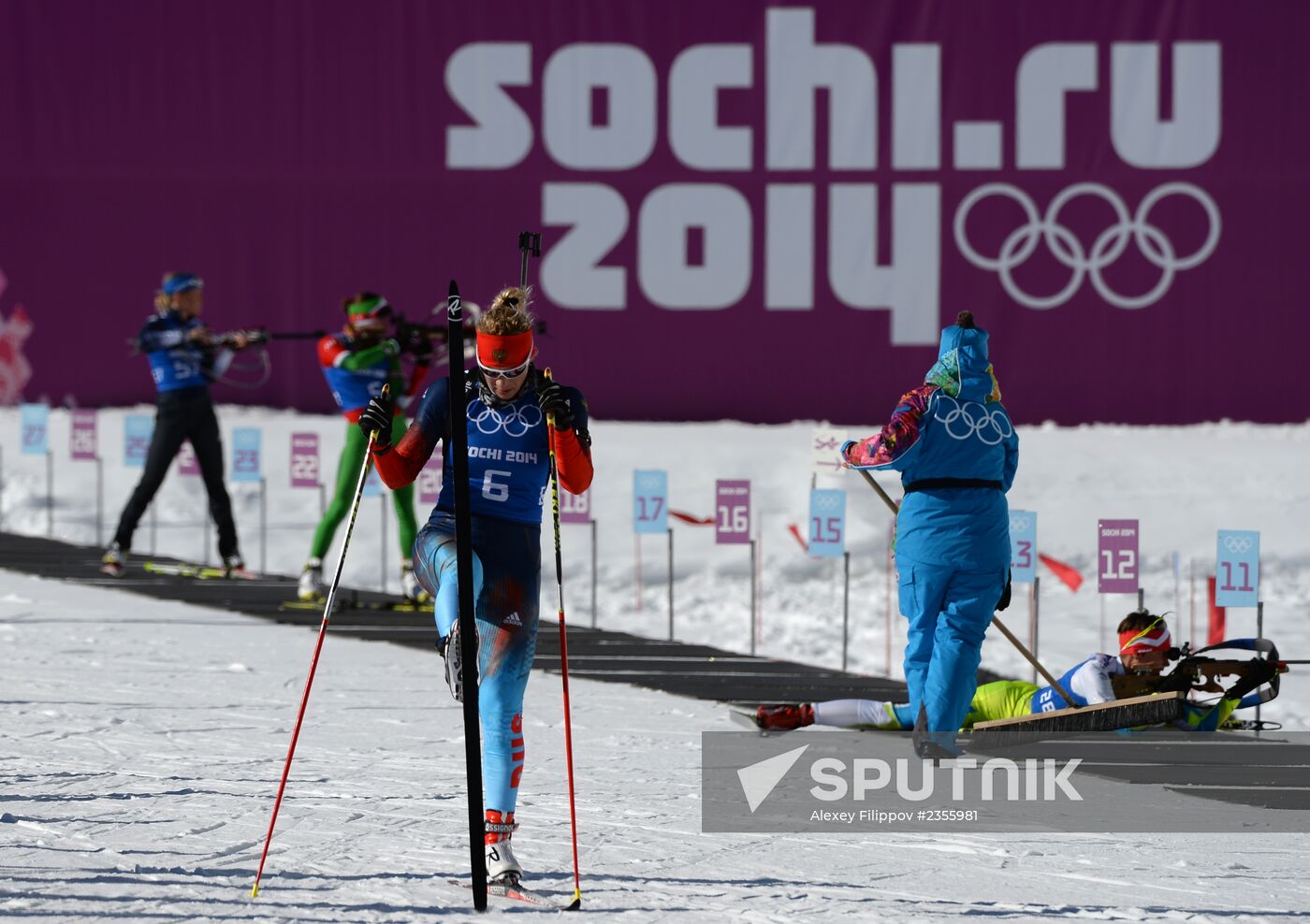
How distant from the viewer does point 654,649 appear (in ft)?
30.6

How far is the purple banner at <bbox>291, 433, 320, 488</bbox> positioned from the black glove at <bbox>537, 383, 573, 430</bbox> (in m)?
6.38

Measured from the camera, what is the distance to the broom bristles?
21.9ft

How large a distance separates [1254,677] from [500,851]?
341 centimetres

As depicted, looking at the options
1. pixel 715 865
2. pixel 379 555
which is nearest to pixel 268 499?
pixel 379 555

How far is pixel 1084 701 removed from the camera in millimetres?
6832

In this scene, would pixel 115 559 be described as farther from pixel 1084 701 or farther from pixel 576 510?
pixel 1084 701

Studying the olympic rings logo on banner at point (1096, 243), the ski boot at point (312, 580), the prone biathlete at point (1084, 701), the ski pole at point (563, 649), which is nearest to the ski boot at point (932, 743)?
the prone biathlete at point (1084, 701)

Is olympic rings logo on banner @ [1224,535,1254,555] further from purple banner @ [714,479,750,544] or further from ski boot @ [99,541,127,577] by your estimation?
ski boot @ [99,541,127,577]

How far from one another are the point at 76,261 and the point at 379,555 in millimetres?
4187

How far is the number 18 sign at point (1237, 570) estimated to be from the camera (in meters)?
7.76

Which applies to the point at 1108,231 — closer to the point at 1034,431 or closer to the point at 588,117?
the point at 1034,431

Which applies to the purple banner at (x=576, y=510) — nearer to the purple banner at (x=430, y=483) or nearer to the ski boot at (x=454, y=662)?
the purple banner at (x=430, y=483)

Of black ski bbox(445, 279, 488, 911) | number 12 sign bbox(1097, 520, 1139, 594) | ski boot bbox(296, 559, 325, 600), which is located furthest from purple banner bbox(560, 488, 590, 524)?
black ski bbox(445, 279, 488, 911)

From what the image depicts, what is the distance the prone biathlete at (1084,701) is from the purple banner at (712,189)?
7.56 meters
